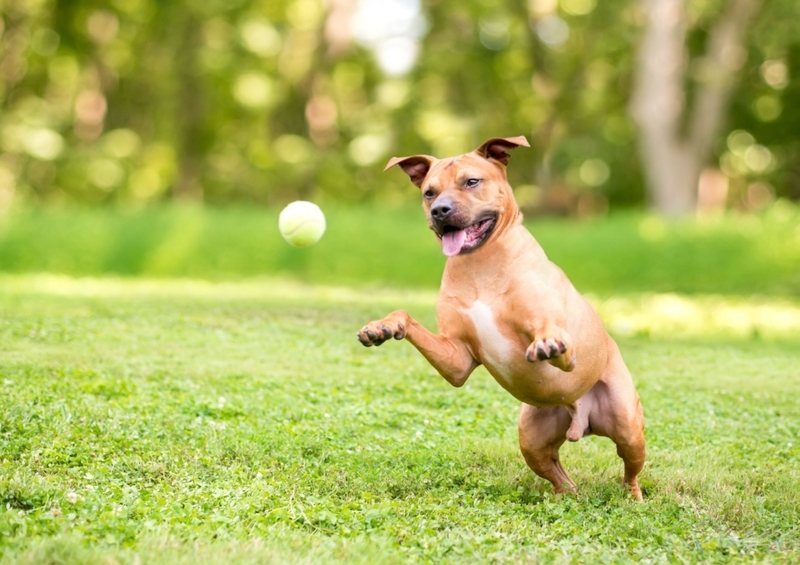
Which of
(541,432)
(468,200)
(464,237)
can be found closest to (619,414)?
(541,432)

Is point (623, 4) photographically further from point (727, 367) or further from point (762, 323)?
point (727, 367)

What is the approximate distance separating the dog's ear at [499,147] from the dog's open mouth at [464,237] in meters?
0.45

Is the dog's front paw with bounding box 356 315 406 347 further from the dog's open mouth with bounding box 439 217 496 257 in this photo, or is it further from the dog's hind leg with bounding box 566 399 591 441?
the dog's hind leg with bounding box 566 399 591 441

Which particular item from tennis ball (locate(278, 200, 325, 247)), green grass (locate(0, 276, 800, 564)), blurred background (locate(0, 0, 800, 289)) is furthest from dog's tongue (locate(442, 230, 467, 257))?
blurred background (locate(0, 0, 800, 289))

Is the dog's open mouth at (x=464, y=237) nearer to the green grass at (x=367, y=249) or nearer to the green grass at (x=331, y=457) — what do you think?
the green grass at (x=331, y=457)

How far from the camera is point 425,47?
29.2 metres

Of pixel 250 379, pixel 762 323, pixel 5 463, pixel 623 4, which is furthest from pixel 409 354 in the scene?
Result: pixel 623 4

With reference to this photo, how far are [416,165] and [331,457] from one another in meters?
1.90

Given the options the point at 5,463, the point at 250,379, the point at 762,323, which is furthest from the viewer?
the point at 762,323

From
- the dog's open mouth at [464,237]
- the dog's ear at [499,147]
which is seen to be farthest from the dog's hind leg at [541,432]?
the dog's ear at [499,147]

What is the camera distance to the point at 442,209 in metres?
4.93

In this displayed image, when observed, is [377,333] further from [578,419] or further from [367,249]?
[367,249]

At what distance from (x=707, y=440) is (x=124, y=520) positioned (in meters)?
4.21

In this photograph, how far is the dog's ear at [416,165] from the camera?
17.8 feet
